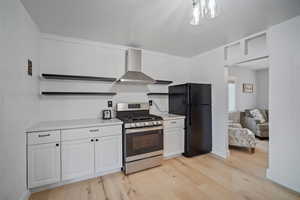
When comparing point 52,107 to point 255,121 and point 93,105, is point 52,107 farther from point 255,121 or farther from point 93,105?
point 255,121

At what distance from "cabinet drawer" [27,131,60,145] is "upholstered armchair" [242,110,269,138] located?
203 inches

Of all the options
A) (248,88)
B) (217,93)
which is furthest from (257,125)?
(217,93)

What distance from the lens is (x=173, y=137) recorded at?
2805 millimetres

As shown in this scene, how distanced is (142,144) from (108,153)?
1.95ft

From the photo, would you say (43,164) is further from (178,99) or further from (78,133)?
(178,99)

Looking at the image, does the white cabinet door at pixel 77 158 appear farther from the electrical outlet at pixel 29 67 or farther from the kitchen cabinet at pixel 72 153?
the electrical outlet at pixel 29 67

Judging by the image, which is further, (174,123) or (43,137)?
(174,123)

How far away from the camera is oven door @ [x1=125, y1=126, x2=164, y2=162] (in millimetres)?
2236

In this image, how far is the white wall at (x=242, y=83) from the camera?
4.83m

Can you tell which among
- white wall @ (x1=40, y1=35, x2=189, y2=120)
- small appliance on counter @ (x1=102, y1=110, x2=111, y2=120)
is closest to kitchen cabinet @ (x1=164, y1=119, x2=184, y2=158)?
white wall @ (x1=40, y1=35, x2=189, y2=120)

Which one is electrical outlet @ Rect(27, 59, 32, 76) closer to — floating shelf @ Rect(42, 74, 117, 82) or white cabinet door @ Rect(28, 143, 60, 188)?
floating shelf @ Rect(42, 74, 117, 82)

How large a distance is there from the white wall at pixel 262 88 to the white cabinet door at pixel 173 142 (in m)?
4.31
